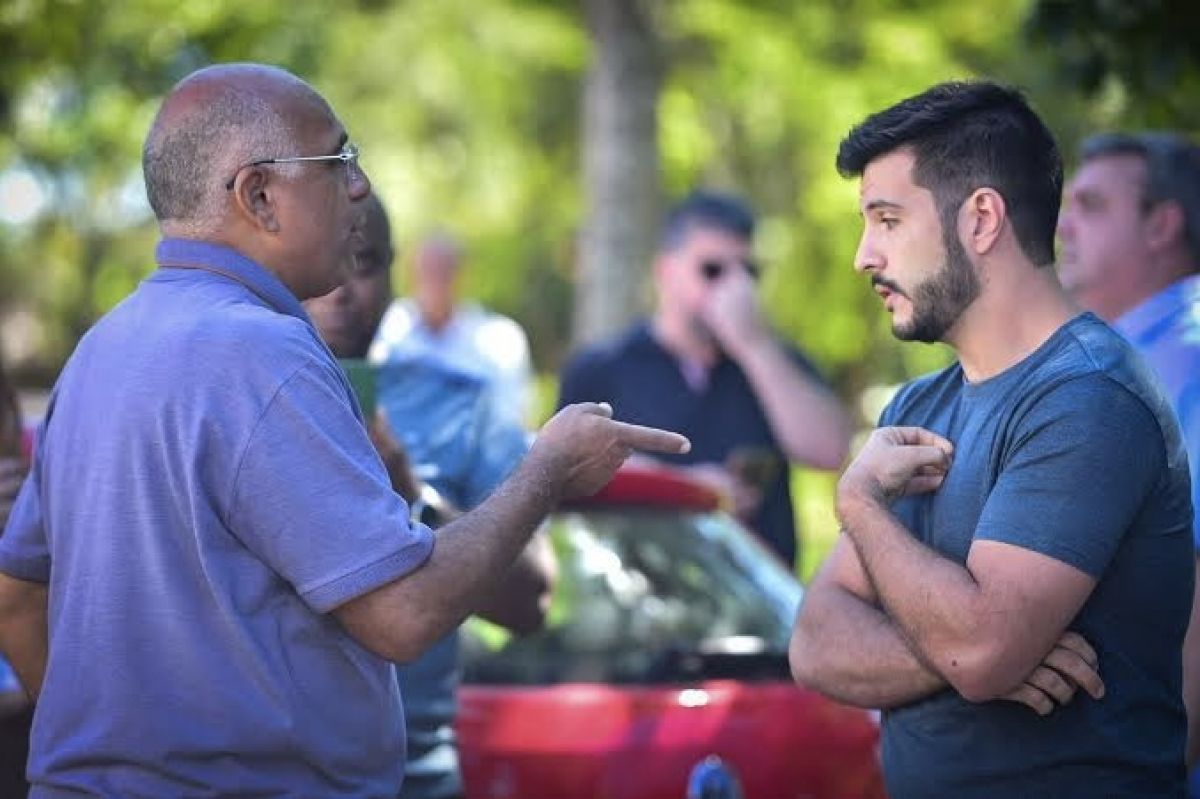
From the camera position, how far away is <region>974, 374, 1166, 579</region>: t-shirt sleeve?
347 cm

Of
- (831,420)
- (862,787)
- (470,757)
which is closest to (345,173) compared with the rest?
(470,757)

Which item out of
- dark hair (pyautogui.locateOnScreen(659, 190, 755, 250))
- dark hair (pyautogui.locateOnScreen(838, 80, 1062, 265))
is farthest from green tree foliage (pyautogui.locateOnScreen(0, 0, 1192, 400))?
dark hair (pyautogui.locateOnScreen(838, 80, 1062, 265))

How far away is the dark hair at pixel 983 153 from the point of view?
3775mm

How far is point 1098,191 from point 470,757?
A: 7.14 feet

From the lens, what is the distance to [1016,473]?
354 centimetres

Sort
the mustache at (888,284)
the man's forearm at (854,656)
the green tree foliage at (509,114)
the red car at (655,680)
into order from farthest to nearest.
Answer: the green tree foliage at (509,114) → the red car at (655,680) → the mustache at (888,284) → the man's forearm at (854,656)

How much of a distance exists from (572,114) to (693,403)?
18420mm

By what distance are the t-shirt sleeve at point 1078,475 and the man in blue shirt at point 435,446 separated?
1446 mm

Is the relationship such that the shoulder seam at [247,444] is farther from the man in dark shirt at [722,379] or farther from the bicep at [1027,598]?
the man in dark shirt at [722,379]

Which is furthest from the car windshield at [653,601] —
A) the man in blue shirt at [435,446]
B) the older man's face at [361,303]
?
the older man's face at [361,303]

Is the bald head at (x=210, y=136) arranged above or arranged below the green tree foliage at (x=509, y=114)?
above

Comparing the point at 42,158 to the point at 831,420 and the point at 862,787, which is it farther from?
the point at 862,787

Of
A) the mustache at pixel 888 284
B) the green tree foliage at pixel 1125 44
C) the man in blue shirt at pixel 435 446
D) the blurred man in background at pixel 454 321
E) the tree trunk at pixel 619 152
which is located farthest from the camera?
the tree trunk at pixel 619 152

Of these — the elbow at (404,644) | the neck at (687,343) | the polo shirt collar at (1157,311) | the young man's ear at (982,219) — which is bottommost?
the neck at (687,343)
